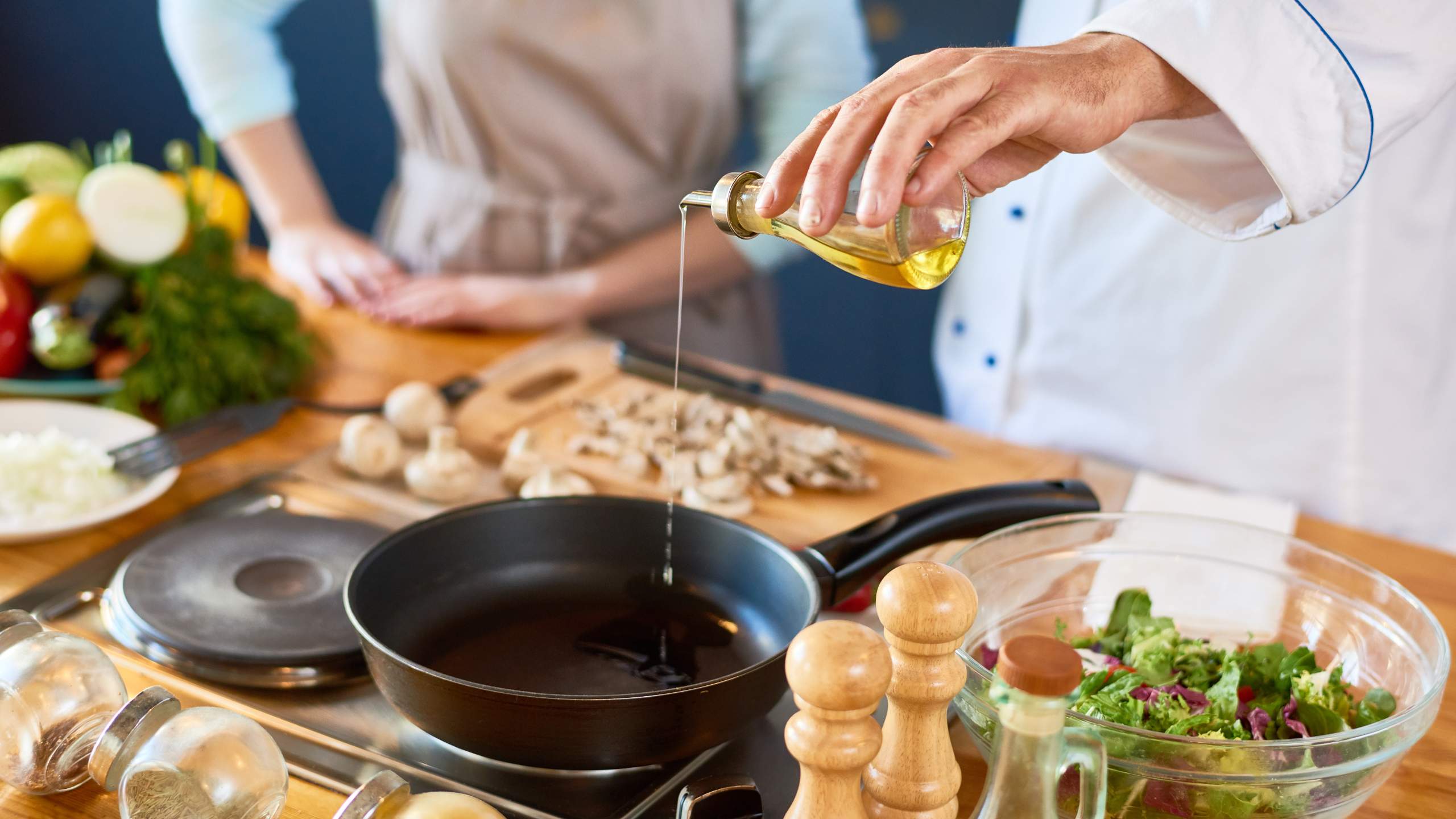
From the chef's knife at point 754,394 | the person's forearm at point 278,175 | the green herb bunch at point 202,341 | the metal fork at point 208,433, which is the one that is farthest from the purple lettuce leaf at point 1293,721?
the person's forearm at point 278,175

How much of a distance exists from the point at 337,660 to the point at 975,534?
44 cm

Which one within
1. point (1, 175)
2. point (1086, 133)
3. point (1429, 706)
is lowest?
point (1429, 706)

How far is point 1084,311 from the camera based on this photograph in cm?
138

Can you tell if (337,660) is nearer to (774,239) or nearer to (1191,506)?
(1191,506)

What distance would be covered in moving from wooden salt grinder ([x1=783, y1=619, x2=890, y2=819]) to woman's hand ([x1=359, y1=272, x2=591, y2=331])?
1.03 metres

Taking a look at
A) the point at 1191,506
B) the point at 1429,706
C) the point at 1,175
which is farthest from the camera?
the point at 1,175

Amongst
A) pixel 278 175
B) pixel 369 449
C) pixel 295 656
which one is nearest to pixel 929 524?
pixel 295 656

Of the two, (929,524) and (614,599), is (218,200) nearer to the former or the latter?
(614,599)

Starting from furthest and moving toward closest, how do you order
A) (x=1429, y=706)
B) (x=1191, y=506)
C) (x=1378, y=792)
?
(x=1191, y=506), (x=1378, y=792), (x=1429, y=706)

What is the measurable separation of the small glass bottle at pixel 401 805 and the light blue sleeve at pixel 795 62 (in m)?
1.12

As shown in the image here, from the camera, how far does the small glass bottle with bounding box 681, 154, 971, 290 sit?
0.61 metres

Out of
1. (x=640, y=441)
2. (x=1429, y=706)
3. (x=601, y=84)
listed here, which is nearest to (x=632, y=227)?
(x=601, y=84)

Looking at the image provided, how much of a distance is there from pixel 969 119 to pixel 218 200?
3.75 ft

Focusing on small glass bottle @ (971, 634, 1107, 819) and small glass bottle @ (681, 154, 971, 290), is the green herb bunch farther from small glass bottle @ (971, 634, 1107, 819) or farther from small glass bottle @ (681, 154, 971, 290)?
small glass bottle @ (971, 634, 1107, 819)
